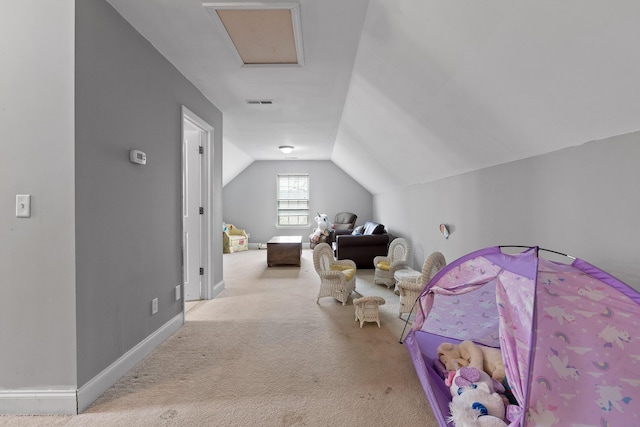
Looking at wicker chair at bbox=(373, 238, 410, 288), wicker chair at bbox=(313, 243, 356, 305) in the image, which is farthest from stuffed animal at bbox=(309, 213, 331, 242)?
wicker chair at bbox=(313, 243, 356, 305)

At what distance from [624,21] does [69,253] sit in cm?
272

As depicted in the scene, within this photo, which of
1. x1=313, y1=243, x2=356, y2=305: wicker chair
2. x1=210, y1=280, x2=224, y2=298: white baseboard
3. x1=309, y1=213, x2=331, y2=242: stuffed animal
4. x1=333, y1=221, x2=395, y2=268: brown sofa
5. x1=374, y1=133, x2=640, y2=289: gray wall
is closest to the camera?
x1=374, y1=133, x2=640, y2=289: gray wall

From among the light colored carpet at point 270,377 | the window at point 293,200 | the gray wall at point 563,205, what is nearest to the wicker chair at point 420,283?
the light colored carpet at point 270,377

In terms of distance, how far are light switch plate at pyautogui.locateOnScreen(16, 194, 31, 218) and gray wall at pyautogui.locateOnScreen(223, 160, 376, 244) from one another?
6625 mm

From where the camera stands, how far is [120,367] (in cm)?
199

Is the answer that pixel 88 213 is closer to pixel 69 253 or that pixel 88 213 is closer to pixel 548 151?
pixel 69 253

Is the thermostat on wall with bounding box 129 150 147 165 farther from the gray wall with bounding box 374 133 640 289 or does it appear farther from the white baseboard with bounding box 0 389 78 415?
the gray wall with bounding box 374 133 640 289

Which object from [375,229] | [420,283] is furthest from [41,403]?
[375,229]

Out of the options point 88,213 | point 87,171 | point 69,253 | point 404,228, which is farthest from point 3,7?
point 404,228

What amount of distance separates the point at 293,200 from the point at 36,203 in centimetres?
677

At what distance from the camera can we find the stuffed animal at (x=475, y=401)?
1350 mm

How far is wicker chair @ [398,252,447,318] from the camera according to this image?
107 inches

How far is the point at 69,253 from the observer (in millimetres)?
1662

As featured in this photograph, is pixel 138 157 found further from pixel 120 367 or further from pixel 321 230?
pixel 321 230
